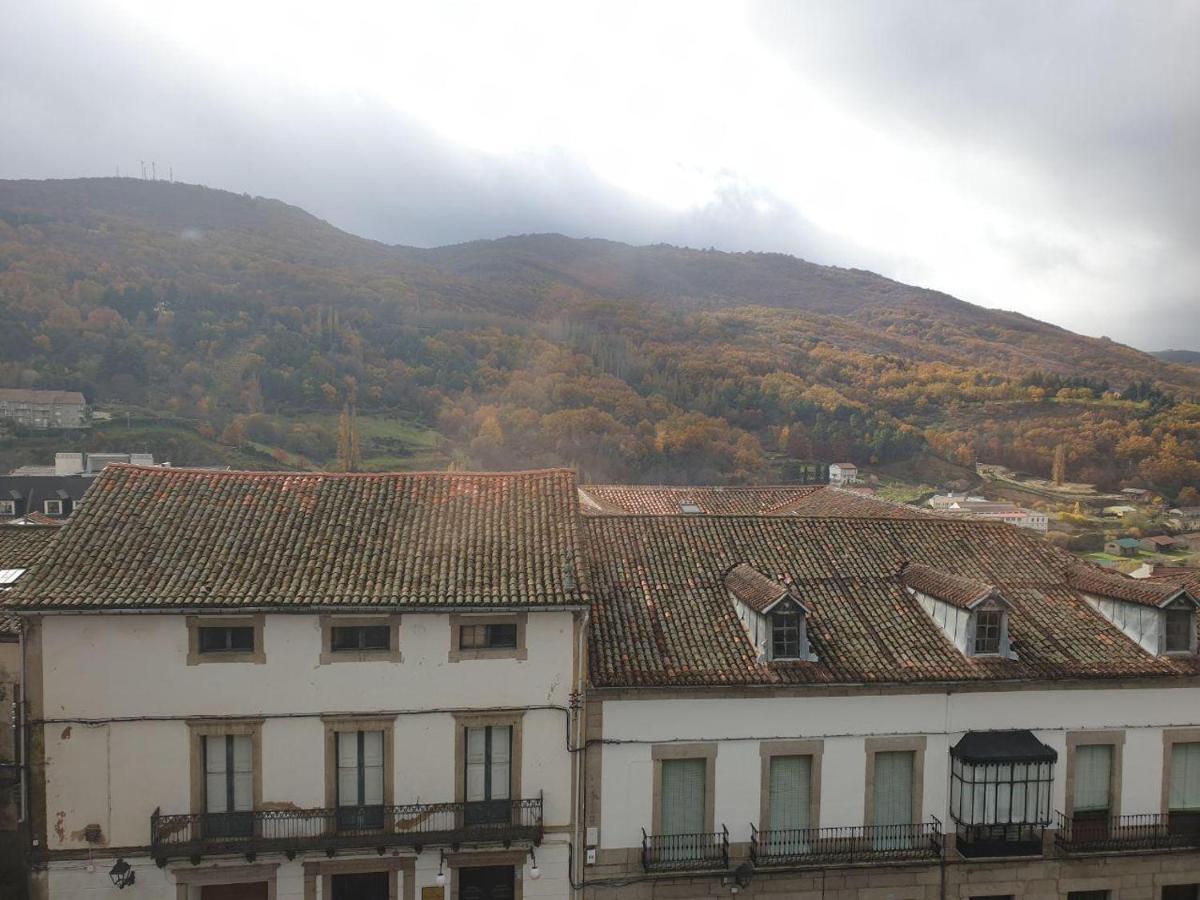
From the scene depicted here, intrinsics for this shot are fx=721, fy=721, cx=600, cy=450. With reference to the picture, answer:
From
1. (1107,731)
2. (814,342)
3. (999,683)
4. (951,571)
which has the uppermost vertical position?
(814,342)

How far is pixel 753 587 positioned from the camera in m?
15.0

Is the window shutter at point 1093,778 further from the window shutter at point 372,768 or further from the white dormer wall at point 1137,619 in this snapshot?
the window shutter at point 372,768

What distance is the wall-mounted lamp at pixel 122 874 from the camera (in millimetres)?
12539

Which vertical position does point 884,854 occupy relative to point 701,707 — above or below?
below

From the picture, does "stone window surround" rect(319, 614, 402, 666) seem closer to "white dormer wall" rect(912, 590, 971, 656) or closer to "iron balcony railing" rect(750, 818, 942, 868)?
"iron balcony railing" rect(750, 818, 942, 868)

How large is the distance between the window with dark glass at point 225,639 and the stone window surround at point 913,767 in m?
12.0

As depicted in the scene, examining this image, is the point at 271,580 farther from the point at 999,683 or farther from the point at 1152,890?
the point at 1152,890

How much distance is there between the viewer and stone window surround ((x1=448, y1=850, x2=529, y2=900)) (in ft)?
43.7

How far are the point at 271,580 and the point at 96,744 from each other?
4.14m

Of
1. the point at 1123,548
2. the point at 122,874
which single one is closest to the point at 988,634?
the point at 122,874

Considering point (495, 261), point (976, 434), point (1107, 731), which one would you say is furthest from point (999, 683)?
point (495, 261)

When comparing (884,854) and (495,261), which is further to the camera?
(495,261)

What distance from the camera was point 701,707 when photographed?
13.8 meters

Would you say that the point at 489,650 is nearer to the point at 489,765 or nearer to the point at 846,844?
the point at 489,765
